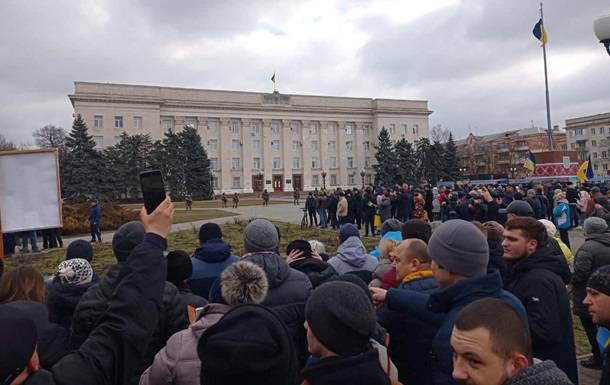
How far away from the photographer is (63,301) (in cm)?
349

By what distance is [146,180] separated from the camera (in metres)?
2.13

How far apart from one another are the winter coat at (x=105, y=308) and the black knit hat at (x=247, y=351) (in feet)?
4.04

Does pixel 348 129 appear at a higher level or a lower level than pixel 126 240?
higher

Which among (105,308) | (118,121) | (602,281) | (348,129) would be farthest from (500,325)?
(348,129)

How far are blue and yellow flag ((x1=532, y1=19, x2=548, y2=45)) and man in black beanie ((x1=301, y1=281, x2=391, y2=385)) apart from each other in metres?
30.3

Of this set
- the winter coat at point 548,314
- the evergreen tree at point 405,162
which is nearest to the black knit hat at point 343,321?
the winter coat at point 548,314

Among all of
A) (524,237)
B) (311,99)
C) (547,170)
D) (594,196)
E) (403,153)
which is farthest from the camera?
(311,99)

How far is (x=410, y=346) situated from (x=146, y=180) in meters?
1.89

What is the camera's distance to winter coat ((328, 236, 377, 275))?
495cm

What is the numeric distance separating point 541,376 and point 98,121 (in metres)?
76.9

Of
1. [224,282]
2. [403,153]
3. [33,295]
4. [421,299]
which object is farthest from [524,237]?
[403,153]

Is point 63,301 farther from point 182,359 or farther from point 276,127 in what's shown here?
point 276,127

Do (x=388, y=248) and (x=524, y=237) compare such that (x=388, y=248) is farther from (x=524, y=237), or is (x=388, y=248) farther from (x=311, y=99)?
(x=311, y=99)

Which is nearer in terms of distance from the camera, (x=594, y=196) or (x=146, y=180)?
(x=146, y=180)
